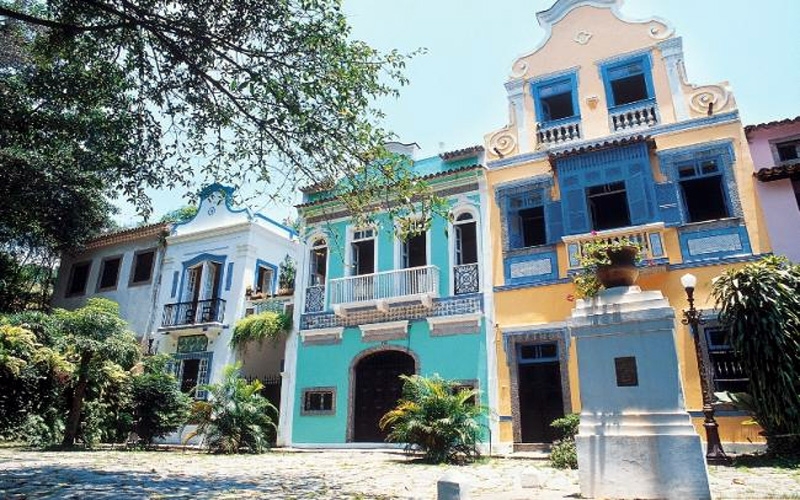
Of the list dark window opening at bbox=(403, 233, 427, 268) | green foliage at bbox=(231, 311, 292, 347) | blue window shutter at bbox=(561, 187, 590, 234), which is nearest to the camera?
blue window shutter at bbox=(561, 187, 590, 234)

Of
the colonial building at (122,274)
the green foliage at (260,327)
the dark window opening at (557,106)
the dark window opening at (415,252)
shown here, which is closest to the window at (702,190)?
the dark window opening at (557,106)

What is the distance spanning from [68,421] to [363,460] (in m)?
7.99

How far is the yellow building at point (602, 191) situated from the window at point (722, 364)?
0.03 metres

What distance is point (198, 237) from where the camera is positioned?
19.7m

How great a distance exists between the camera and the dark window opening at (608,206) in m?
13.1

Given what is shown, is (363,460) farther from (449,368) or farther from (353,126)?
(353,126)

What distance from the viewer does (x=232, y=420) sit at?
517 inches

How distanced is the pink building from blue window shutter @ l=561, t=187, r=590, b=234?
11.8 feet

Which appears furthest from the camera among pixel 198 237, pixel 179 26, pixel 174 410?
pixel 198 237

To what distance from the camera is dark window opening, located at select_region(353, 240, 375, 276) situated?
16.3 meters

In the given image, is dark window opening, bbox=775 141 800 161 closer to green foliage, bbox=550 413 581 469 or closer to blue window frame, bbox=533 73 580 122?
blue window frame, bbox=533 73 580 122

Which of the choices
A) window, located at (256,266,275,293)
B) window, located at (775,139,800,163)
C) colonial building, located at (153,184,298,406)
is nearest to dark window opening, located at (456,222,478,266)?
colonial building, located at (153,184,298,406)

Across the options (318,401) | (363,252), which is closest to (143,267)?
(363,252)

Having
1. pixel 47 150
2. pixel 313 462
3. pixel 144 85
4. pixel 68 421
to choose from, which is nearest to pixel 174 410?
pixel 68 421
